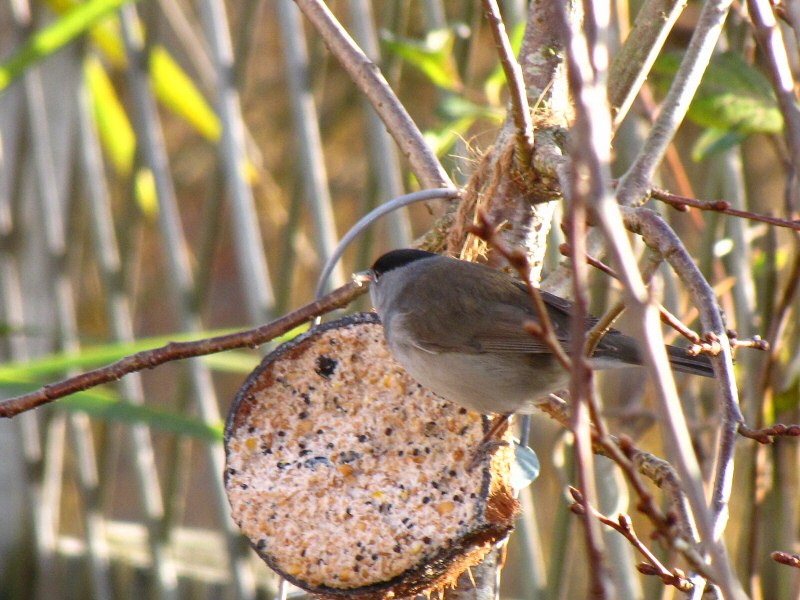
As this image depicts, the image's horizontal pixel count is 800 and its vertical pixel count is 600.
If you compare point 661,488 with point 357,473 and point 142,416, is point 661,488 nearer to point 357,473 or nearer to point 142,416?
point 357,473

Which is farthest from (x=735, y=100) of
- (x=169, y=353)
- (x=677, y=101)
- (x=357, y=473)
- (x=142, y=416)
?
(x=142, y=416)

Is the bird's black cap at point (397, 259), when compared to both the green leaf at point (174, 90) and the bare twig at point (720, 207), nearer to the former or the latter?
the bare twig at point (720, 207)

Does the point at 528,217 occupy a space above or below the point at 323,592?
above

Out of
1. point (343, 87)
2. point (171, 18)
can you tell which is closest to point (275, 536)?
point (171, 18)

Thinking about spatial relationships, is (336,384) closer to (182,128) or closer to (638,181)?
(638,181)

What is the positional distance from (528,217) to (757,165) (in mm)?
2643

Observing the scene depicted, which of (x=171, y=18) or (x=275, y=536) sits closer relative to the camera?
(x=275, y=536)

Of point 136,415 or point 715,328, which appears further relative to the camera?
point 136,415

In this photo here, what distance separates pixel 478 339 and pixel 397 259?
9.6 inches

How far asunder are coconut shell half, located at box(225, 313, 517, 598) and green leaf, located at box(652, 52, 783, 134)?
760mm

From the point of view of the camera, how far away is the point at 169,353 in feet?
4.41

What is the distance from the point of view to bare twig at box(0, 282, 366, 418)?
1294 mm

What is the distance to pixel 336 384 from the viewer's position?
154cm

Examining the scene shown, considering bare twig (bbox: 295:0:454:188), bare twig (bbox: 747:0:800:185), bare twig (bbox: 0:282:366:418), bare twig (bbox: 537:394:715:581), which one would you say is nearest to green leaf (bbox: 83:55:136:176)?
bare twig (bbox: 295:0:454:188)
